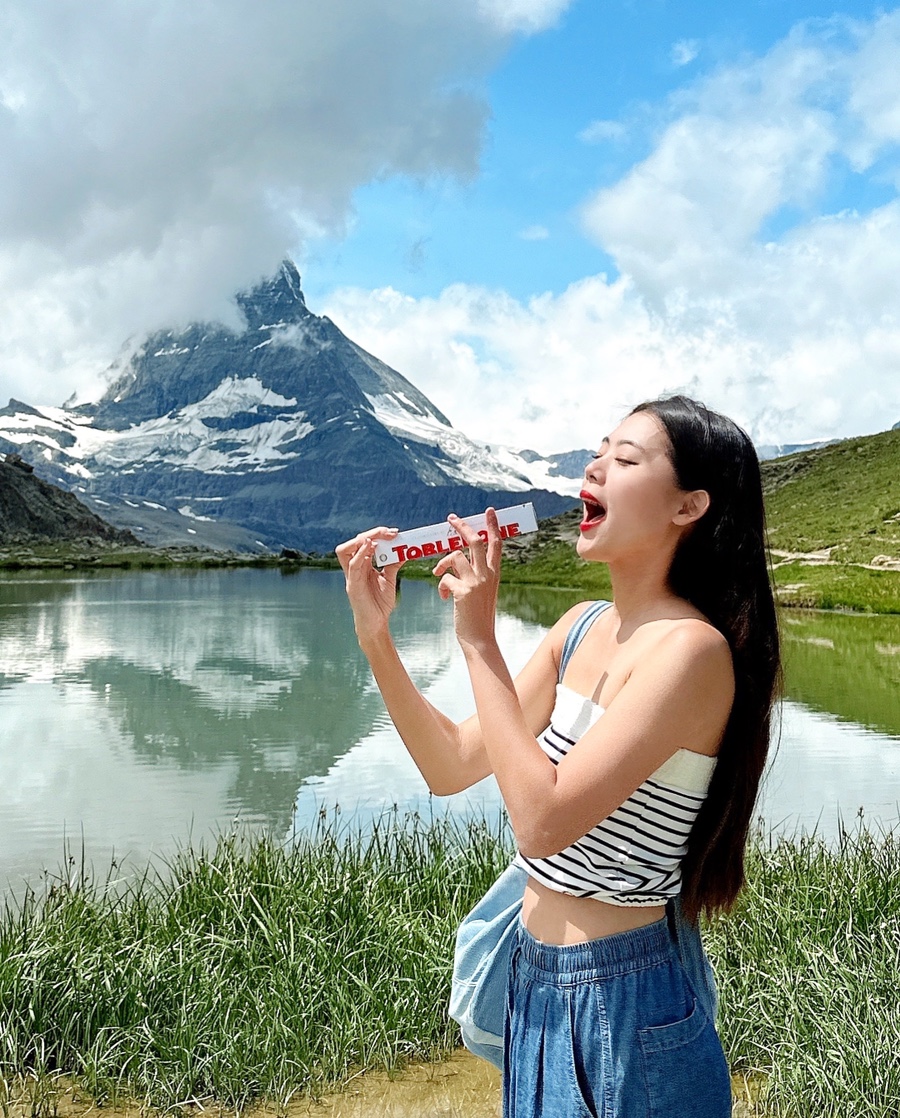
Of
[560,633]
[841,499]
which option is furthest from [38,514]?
[560,633]

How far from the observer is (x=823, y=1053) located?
3982 millimetres

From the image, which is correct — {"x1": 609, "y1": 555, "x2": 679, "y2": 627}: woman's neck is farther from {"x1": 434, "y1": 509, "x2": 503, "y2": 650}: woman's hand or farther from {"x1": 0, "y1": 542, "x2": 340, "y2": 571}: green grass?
{"x1": 0, "y1": 542, "x2": 340, "y2": 571}: green grass

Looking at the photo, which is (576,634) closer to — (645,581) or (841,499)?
(645,581)

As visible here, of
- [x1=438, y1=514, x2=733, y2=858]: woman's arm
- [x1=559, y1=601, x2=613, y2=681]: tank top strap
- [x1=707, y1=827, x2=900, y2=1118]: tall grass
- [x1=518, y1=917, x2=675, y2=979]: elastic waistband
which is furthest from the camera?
[x1=707, y1=827, x2=900, y2=1118]: tall grass

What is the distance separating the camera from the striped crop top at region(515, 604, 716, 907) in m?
2.08

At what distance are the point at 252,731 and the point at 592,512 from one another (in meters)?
13.5

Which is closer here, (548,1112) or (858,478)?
(548,1112)

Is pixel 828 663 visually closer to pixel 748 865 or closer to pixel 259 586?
pixel 748 865

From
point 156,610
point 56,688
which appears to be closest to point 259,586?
point 156,610

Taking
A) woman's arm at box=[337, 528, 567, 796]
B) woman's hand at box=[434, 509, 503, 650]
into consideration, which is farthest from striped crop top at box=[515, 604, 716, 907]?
woman's arm at box=[337, 528, 567, 796]

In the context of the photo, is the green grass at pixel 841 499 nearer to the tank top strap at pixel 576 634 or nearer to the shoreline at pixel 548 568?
the shoreline at pixel 548 568

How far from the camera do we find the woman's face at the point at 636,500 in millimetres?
2201

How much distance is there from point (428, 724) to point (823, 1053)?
2551 millimetres

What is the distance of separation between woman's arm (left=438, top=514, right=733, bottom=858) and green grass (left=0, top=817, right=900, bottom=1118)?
8.00 feet
